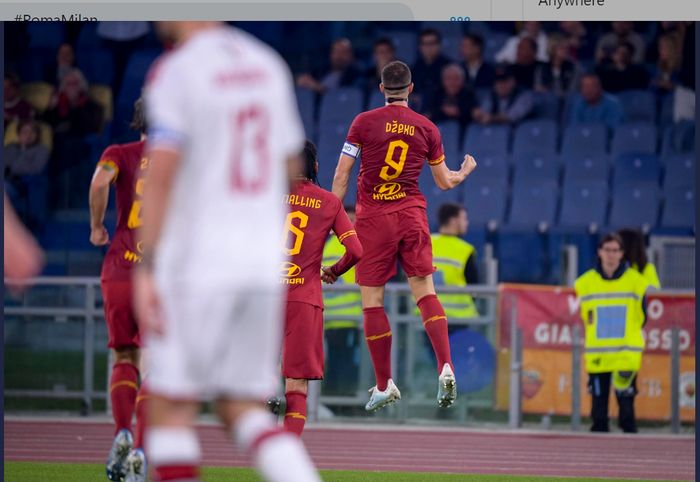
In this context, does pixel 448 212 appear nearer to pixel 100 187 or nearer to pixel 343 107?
pixel 343 107

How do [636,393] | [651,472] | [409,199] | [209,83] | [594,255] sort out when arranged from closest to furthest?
[209,83]
[409,199]
[651,472]
[636,393]
[594,255]

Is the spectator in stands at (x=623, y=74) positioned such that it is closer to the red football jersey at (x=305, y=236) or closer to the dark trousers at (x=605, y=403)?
the dark trousers at (x=605, y=403)

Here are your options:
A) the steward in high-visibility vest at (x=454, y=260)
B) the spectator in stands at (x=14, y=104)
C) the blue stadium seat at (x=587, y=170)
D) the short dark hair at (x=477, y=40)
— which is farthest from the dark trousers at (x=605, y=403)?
the spectator in stands at (x=14, y=104)

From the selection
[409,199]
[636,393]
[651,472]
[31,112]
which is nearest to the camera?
[409,199]

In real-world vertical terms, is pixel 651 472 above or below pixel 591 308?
below

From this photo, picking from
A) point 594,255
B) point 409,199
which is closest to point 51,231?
point 594,255

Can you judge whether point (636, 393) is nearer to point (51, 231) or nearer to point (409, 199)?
point (409, 199)

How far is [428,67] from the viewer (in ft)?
54.9

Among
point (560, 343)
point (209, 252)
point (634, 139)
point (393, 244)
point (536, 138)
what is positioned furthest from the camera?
point (536, 138)

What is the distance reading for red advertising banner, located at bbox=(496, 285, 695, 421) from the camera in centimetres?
1173

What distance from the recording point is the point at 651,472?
347 inches

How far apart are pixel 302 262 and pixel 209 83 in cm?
339

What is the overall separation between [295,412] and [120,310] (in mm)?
1326

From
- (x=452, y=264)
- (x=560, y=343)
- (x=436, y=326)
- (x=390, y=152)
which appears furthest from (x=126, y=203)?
(x=560, y=343)
